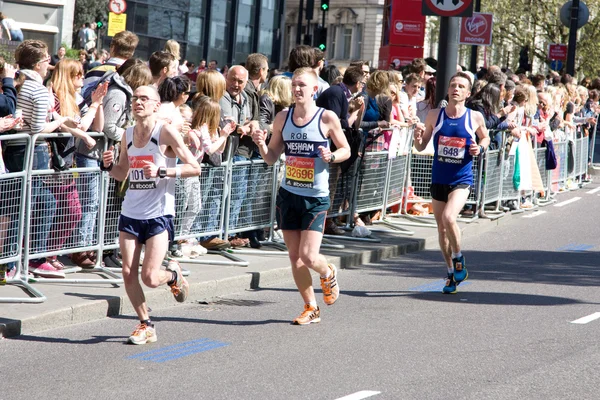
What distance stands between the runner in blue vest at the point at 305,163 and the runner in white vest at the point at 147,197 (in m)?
0.88

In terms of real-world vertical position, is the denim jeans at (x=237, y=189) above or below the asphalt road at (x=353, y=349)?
above

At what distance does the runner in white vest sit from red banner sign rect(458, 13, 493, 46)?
1491 cm

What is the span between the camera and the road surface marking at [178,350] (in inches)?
276

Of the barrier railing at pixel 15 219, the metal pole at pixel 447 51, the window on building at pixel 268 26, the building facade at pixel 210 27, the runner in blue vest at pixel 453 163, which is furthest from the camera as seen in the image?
the window on building at pixel 268 26

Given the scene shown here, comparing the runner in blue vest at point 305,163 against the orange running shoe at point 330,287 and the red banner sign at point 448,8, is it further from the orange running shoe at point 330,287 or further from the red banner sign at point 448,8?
the red banner sign at point 448,8

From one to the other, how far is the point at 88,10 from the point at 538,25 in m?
21.2

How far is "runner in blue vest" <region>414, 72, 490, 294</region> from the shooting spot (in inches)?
387

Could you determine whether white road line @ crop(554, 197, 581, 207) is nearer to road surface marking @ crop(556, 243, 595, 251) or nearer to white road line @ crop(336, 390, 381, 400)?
road surface marking @ crop(556, 243, 595, 251)

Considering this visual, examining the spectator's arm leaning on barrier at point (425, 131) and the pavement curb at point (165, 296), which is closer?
the pavement curb at point (165, 296)

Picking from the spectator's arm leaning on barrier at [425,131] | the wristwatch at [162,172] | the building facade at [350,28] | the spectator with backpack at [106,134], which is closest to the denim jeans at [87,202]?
the spectator with backpack at [106,134]

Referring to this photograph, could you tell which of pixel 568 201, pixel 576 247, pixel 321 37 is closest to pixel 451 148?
pixel 576 247

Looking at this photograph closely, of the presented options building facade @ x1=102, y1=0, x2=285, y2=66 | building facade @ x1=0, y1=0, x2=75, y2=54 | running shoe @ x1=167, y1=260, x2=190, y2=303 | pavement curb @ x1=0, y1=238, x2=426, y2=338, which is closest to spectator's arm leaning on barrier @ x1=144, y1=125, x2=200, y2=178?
running shoe @ x1=167, y1=260, x2=190, y2=303

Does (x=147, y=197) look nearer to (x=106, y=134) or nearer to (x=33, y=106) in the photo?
(x=33, y=106)

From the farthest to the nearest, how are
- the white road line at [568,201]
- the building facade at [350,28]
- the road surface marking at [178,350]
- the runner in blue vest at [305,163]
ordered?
the building facade at [350,28] → the white road line at [568,201] → the runner in blue vest at [305,163] → the road surface marking at [178,350]
